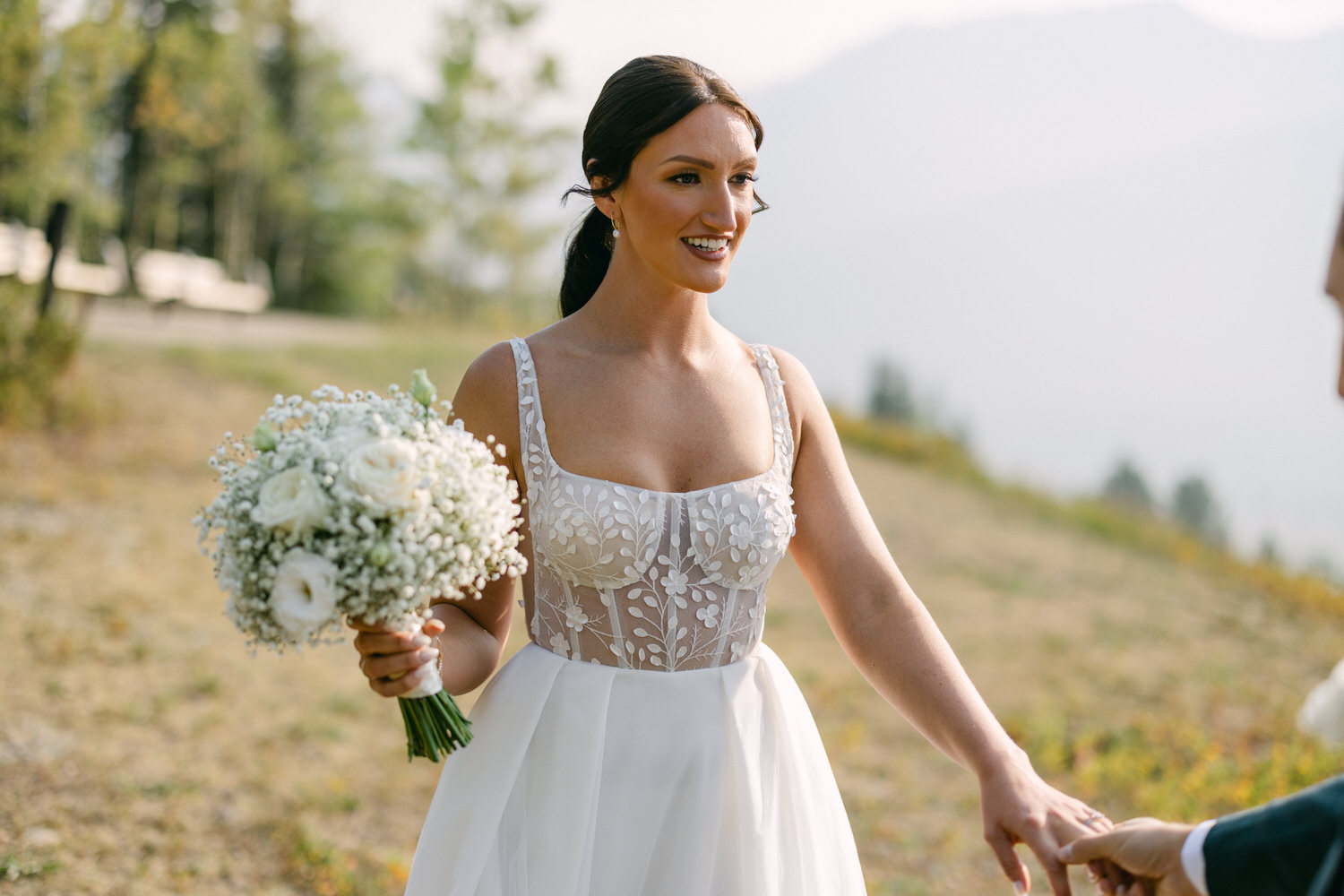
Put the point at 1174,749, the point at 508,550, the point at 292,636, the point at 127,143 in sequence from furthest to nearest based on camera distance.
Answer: the point at 127,143 < the point at 1174,749 < the point at 508,550 < the point at 292,636

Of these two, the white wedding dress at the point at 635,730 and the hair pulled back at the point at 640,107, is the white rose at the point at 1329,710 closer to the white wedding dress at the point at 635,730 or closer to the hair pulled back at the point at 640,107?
the white wedding dress at the point at 635,730

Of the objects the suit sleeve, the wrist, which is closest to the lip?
the wrist

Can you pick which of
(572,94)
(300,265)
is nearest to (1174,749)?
(572,94)

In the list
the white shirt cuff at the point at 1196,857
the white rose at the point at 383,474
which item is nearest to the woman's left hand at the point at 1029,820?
the white shirt cuff at the point at 1196,857

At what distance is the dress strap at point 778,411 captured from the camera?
2461 mm

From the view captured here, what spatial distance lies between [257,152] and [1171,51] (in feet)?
189

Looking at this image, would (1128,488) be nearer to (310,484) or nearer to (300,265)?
(310,484)

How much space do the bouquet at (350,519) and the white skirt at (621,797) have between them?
1.53ft

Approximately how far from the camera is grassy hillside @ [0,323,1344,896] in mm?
4684

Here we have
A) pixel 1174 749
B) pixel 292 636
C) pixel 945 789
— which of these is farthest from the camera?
pixel 1174 749

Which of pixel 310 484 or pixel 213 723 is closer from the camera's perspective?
pixel 310 484

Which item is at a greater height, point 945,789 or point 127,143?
point 127,143

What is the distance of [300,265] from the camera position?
34.1 m

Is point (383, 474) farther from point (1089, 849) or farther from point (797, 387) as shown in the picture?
point (1089, 849)
